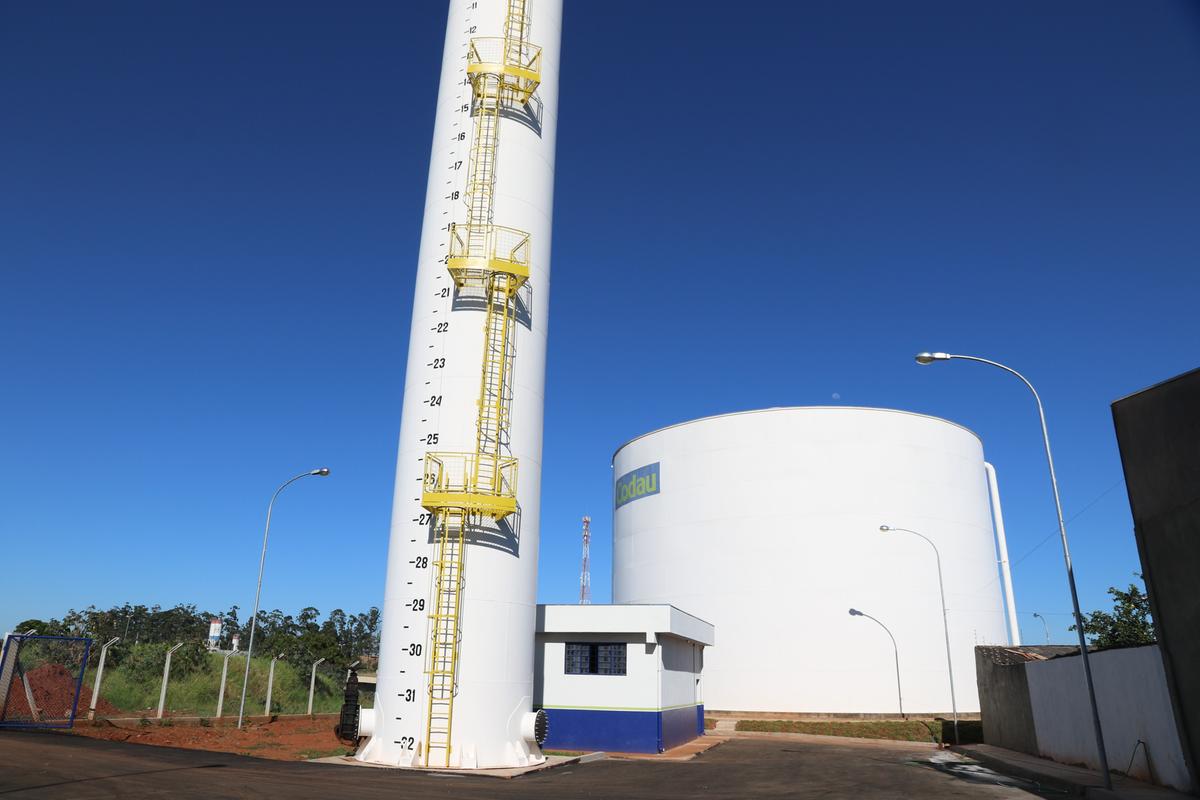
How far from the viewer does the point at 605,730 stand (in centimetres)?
2850

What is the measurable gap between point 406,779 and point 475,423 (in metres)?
9.49

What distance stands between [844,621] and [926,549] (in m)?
8.19

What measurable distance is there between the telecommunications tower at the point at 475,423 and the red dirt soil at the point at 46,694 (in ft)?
42.4

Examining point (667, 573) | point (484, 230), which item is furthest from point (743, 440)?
point (484, 230)

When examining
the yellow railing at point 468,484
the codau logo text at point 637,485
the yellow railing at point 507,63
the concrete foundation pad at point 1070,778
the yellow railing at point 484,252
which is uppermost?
the yellow railing at point 507,63

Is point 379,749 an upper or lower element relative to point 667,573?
lower

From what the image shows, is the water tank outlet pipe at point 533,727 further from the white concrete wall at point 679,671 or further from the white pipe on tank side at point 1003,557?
the white pipe on tank side at point 1003,557

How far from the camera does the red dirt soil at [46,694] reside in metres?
26.0

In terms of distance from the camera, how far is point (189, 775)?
16.9 metres

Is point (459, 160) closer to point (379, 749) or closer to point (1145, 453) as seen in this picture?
point (379, 749)

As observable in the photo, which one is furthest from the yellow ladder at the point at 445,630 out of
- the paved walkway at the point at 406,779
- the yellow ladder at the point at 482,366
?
the paved walkway at the point at 406,779

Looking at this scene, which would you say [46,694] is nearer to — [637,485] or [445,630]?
[445,630]

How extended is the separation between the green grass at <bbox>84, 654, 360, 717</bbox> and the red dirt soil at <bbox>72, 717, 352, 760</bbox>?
24.8ft

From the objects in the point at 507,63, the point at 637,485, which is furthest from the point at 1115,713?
the point at 637,485
